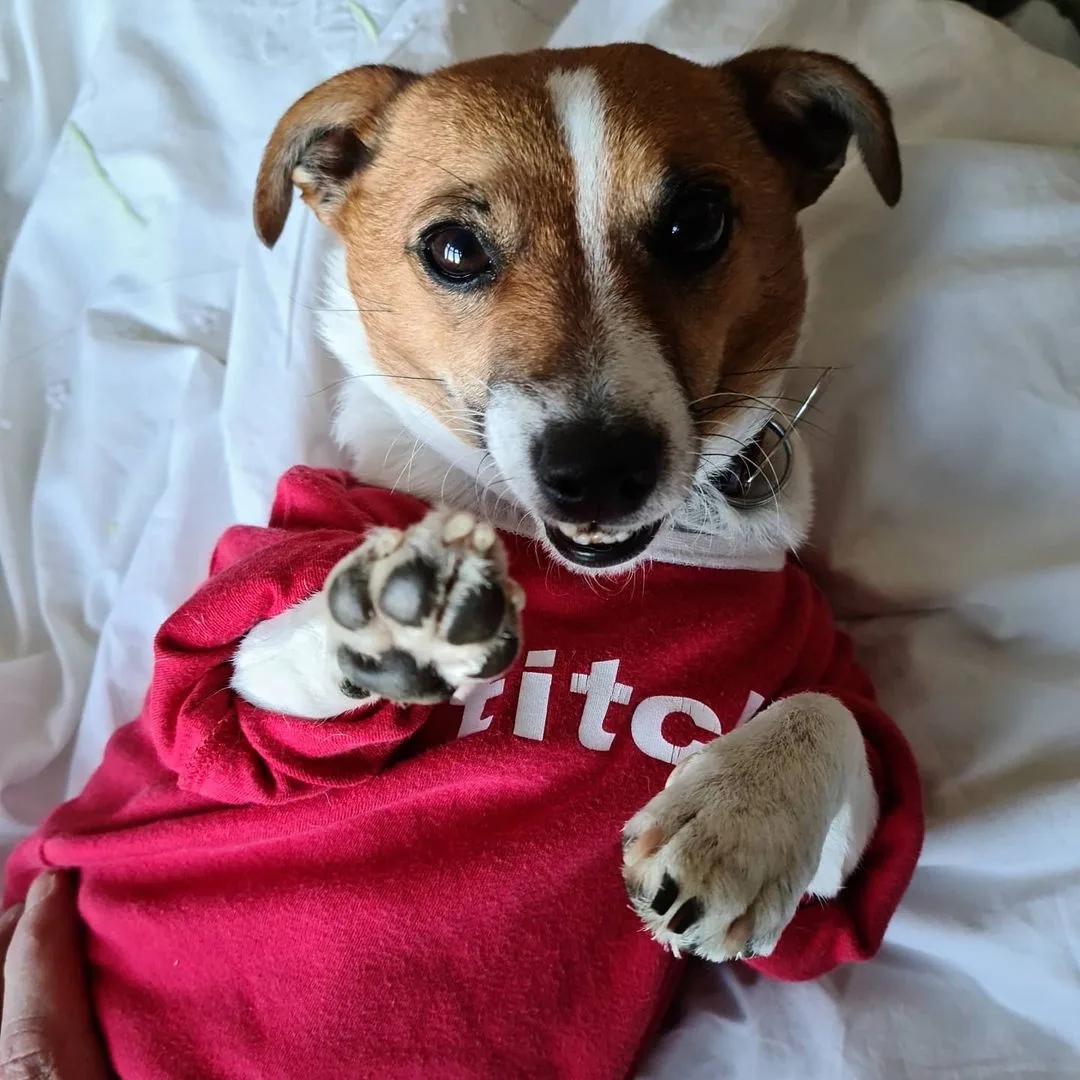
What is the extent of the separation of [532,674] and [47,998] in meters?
0.91

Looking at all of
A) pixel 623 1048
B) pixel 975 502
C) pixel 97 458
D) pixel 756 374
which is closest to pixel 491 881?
pixel 623 1048

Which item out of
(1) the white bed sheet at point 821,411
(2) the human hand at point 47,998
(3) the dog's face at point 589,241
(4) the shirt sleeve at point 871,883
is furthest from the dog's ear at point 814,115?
(2) the human hand at point 47,998

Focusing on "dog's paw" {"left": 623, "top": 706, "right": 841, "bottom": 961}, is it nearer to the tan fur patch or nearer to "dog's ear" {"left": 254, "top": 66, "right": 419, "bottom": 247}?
the tan fur patch

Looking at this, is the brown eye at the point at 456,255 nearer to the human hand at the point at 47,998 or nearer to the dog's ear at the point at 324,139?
the dog's ear at the point at 324,139

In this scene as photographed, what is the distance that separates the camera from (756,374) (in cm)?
148

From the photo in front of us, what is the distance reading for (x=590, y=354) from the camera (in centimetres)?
118

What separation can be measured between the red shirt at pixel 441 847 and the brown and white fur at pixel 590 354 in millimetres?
79

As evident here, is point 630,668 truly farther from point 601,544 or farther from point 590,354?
point 590,354

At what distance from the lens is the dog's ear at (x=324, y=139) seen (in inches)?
57.2

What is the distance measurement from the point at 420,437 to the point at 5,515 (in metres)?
0.92

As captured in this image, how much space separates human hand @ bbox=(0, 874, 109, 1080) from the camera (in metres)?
1.41

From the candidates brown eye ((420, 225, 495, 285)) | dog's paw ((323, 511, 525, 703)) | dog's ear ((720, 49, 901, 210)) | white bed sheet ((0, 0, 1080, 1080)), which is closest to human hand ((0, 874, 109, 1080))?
white bed sheet ((0, 0, 1080, 1080))

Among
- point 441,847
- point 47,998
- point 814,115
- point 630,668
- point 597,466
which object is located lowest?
point 47,998

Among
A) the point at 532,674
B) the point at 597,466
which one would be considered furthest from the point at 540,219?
the point at 532,674
